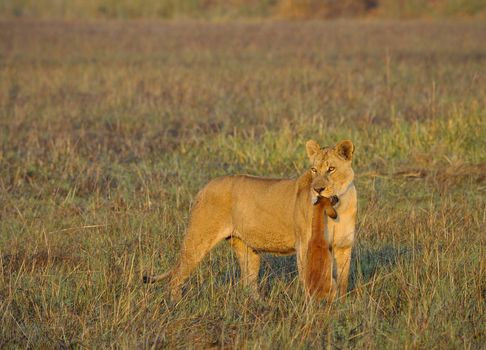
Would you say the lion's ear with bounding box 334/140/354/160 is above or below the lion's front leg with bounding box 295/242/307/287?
above

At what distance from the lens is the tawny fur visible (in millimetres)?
4766

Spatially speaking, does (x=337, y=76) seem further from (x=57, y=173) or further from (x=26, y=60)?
(x=57, y=173)

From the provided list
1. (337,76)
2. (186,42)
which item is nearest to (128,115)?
(337,76)

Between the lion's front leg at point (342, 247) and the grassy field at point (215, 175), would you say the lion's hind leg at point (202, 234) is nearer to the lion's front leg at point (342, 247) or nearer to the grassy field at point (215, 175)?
the grassy field at point (215, 175)

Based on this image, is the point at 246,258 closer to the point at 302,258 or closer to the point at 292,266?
the point at 292,266

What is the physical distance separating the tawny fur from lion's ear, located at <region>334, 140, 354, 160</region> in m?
0.34

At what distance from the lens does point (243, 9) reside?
33531mm

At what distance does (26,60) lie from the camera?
18891 millimetres

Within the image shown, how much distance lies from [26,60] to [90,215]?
1214cm

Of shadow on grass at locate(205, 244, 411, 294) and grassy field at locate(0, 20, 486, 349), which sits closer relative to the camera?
grassy field at locate(0, 20, 486, 349)

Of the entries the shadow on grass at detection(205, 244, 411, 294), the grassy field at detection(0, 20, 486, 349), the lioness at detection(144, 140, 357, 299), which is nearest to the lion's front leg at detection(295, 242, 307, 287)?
the lioness at detection(144, 140, 357, 299)

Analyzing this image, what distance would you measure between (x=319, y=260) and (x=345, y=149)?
67 centimetres

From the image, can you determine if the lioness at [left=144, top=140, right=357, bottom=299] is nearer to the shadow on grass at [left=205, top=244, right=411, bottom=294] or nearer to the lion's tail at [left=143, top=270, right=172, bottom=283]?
the lion's tail at [left=143, top=270, right=172, bottom=283]

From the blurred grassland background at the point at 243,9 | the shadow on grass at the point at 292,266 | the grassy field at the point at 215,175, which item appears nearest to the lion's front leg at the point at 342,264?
the grassy field at the point at 215,175
